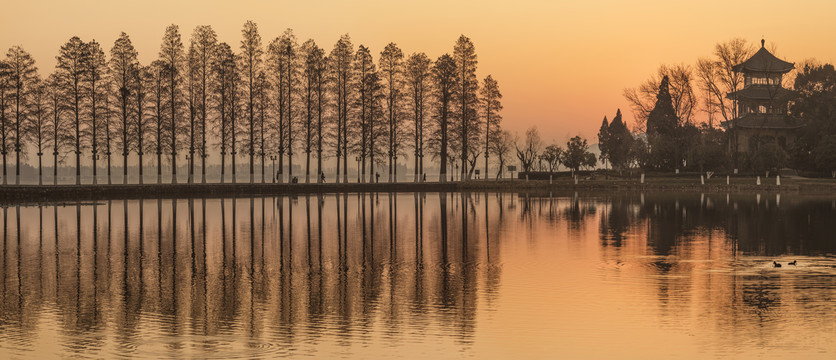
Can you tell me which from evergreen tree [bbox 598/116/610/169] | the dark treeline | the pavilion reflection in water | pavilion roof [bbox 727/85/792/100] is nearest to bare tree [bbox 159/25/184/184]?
the dark treeline

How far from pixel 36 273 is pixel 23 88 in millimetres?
73276

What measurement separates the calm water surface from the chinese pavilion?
74870 mm

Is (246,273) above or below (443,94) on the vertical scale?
below

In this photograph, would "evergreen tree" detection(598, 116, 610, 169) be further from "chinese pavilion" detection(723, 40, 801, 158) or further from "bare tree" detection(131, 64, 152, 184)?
"bare tree" detection(131, 64, 152, 184)

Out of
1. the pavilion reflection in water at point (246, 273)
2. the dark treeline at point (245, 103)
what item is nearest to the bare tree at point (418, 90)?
the dark treeline at point (245, 103)

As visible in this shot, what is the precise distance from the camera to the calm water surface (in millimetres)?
16859

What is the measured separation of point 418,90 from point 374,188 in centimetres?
2174

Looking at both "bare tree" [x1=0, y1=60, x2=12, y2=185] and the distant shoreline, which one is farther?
"bare tree" [x1=0, y1=60, x2=12, y2=185]

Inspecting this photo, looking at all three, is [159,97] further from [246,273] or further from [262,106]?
[246,273]

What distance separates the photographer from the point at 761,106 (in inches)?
4670

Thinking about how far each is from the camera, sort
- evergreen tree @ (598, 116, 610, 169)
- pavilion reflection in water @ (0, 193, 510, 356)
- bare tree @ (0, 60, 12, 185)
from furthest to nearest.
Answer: evergreen tree @ (598, 116, 610, 169)
bare tree @ (0, 60, 12, 185)
pavilion reflection in water @ (0, 193, 510, 356)

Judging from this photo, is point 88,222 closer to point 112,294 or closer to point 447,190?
point 112,294

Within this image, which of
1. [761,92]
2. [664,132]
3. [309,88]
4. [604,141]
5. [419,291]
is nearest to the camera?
[419,291]

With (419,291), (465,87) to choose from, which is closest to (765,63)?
(465,87)
